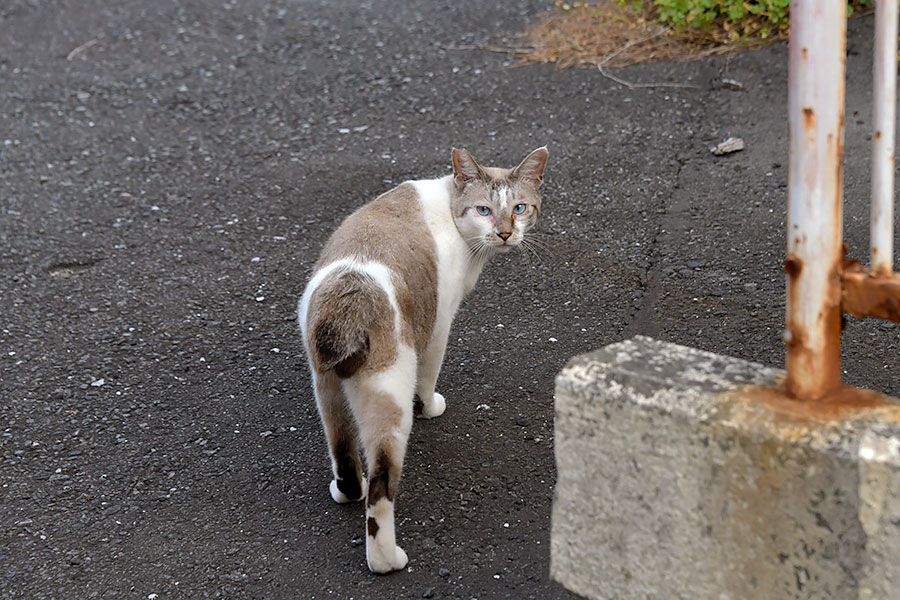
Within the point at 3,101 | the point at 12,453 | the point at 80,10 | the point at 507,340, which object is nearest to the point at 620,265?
the point at 507,340

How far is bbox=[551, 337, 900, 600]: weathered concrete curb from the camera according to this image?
1.72m

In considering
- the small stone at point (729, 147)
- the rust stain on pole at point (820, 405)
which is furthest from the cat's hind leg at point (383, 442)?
the small stone at point (729, 147)

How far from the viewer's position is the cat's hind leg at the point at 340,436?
3.04 m

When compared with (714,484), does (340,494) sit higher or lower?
lower

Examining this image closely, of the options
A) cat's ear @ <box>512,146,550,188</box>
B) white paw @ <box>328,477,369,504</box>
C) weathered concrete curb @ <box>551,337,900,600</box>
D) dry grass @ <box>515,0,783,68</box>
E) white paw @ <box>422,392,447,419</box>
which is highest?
dry grass @ <box>515,0,783,68</box>

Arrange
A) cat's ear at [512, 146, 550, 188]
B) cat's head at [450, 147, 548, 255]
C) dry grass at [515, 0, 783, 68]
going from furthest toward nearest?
dry grass at [515, 0, 783, 68] < cat's ear at [512, 146, 550, 188] < cat's head at [450, 147, 548, 255]

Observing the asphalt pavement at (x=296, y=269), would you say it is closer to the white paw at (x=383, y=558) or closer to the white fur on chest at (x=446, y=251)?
the white paw at (x=383, y=558)

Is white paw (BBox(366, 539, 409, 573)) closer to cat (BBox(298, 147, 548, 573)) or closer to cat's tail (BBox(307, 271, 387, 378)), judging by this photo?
cat (BBox(298, 147, 548, 573))

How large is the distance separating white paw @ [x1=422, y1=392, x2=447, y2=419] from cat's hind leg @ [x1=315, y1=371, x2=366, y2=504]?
1.63 ft

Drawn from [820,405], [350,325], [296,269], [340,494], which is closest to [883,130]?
[820,405]

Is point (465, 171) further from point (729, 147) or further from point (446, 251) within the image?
point (729, 147)

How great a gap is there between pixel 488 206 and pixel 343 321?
2.96 feet

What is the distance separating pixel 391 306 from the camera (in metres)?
3.04

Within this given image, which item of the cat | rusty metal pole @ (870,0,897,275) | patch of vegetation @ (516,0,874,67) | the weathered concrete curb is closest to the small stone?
patch of vegetation @ (516,0,874,67)
